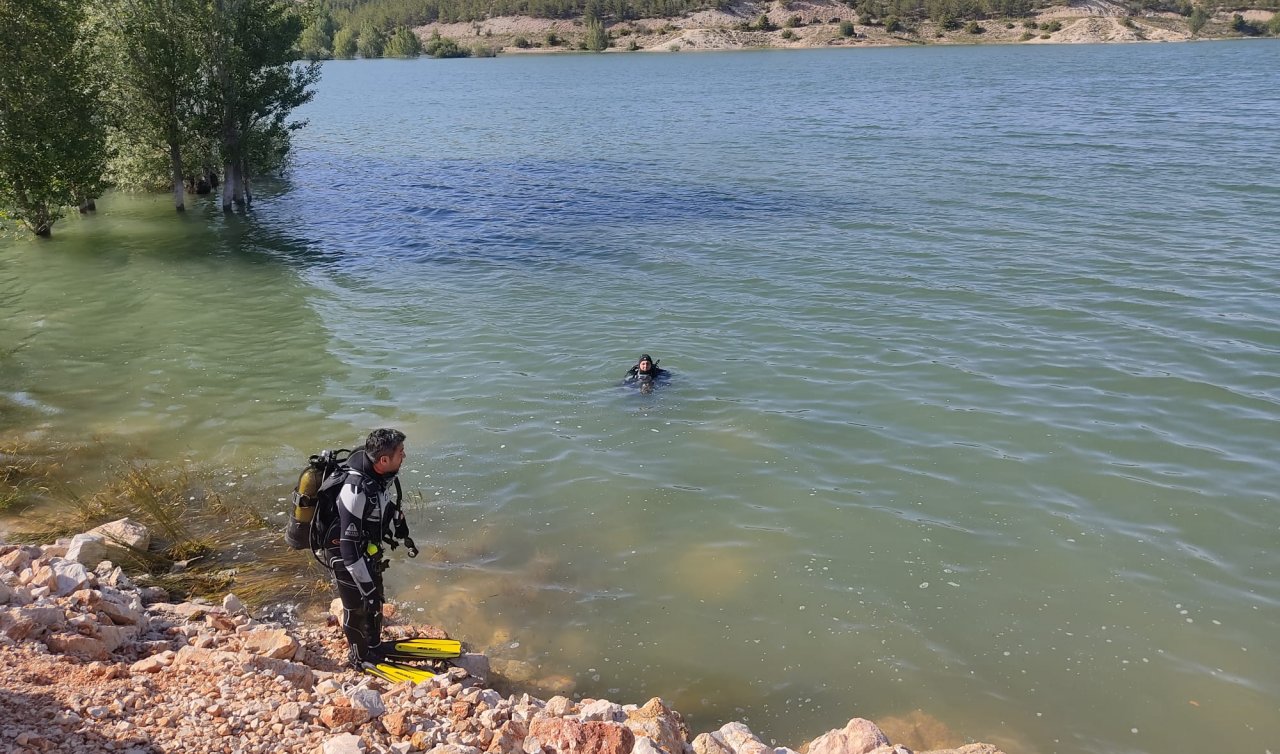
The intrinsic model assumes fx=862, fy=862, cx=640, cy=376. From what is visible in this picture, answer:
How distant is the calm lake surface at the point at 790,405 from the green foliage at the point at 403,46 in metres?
145

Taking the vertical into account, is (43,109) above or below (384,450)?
above

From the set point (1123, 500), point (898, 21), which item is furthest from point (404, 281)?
point (898, 21)

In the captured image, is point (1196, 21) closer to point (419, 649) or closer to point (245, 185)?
point (245, 185)

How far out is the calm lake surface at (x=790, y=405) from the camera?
920 centimetres

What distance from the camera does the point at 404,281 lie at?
938 inches

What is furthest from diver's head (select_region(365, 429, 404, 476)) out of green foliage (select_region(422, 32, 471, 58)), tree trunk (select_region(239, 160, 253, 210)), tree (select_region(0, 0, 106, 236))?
green foliage (select_region(422, 32, 471, 58))

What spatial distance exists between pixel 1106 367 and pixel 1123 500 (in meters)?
4.91

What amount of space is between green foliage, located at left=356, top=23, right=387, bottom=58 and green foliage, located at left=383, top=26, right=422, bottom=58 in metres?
3.73

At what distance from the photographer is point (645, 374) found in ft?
50.6

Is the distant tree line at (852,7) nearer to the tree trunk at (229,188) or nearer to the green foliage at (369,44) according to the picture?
the green foliage at (369,44)

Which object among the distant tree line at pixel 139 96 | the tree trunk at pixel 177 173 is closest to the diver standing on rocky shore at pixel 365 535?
the distant tree line at pixel 139 96

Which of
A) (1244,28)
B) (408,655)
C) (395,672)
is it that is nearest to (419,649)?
(408,655)

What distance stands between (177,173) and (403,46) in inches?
5816

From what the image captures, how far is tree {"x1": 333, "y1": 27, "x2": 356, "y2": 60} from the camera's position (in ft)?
549
